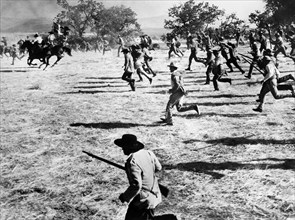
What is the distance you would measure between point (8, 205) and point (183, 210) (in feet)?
10.3

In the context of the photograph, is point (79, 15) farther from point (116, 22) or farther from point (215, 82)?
point (215, 82)

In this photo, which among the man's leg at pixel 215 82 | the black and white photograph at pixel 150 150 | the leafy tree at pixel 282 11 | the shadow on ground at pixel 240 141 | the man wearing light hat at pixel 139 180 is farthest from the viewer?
the leafy tree at pixel 282 11

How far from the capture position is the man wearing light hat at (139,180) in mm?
3562

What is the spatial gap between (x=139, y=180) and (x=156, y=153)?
13.8 ft

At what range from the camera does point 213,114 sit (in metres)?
10.7

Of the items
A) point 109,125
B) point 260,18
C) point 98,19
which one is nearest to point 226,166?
point 109,125

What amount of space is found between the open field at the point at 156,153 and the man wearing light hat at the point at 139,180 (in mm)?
1521

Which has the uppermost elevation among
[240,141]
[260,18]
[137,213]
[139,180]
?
[260,18]

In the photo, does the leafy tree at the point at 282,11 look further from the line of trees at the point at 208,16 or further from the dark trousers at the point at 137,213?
the dark trousers at the point at 137,213

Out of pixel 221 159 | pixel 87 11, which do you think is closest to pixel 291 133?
pixel 221 159

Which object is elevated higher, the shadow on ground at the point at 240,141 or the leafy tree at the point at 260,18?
the leafy tree at the point at 260,18

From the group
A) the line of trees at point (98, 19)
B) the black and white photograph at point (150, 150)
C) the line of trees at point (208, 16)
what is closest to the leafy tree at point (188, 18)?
the line of trees at point (208, 16)

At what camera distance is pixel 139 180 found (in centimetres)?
356

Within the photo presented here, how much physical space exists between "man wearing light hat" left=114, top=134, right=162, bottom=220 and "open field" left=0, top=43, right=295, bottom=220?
1521 mm
